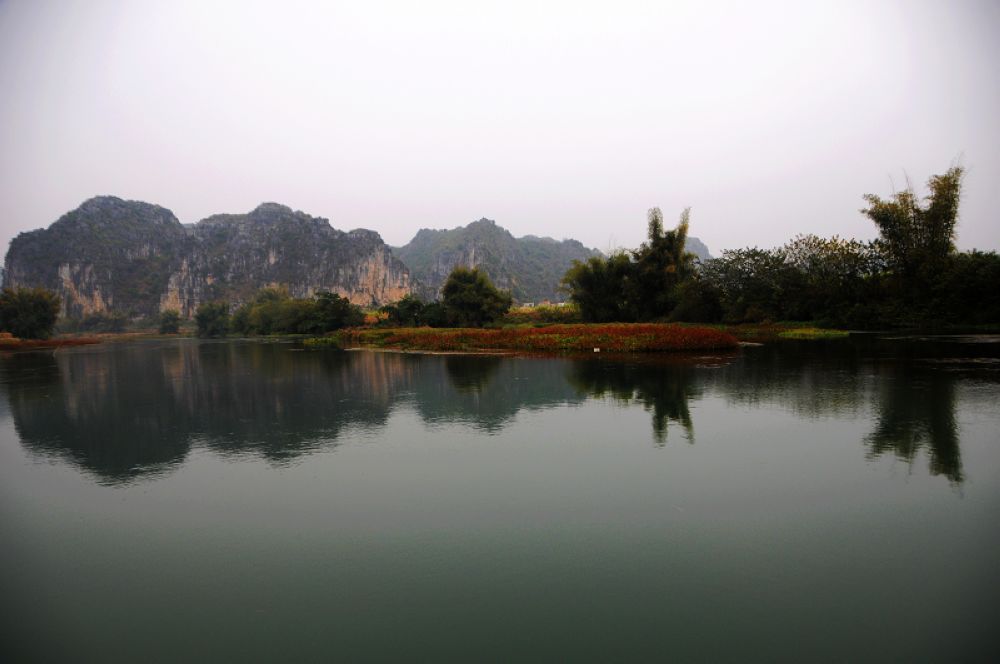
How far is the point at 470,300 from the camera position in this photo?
5003 cm

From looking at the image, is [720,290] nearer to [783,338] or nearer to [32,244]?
[783,338]

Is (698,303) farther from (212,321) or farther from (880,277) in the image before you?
(212,321)

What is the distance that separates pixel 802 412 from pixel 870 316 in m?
35.1

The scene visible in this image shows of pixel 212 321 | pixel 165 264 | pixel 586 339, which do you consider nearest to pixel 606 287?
pixel 586 339

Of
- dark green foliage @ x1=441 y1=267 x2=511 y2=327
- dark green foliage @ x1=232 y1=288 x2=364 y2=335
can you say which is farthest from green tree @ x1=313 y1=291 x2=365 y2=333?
dark green foliage @ x1=441 y1=267 x2=511 y2=327

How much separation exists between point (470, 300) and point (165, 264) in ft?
591

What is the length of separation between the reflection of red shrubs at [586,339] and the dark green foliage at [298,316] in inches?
975

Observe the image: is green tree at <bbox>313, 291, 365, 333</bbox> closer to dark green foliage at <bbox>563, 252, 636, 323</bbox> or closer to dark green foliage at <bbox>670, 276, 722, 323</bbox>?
dark green foliage at <bbox>563, 252, 636, 323</bbox>

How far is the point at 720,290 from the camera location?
43.1 m

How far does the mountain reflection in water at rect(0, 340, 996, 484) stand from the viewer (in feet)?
31.6

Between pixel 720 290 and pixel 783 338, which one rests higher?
pixel 720 290

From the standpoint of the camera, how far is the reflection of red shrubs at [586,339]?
1093 inches

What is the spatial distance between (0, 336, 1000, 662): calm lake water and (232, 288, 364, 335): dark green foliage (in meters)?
48.6

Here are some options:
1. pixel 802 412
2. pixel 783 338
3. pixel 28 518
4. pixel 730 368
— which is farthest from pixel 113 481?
pixel 783 338
